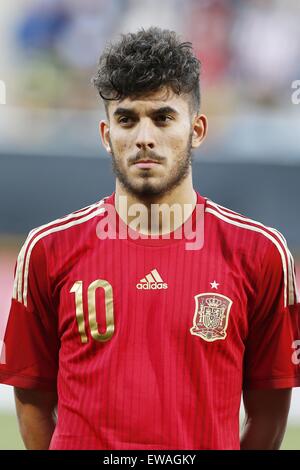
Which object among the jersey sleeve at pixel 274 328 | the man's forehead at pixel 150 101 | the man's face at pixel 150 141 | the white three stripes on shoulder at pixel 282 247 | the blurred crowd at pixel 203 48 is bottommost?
the jersey sleeve at pixel 274 328

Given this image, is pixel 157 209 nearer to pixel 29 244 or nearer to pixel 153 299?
pixel 153 299

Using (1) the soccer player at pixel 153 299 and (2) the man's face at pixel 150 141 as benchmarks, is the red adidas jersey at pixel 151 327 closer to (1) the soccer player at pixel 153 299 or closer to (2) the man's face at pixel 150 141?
(1) the soccer player at pixel 153 299

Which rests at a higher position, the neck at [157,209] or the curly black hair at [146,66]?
the curly black hair at [146,66]

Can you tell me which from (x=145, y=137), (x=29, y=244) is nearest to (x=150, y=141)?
(x=145, y=137)

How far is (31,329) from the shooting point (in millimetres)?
3076

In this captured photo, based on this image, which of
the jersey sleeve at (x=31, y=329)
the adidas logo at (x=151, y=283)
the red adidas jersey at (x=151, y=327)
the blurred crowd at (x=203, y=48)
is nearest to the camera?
the red adidas jersey at (x=151, y=327)

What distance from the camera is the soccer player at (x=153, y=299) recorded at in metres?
2.79

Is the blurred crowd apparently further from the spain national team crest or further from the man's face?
the spain national team crest

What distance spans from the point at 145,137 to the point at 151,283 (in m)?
0.46

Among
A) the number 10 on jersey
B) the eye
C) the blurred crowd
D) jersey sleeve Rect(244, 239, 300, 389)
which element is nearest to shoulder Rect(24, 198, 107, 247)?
the number 10 on jersey

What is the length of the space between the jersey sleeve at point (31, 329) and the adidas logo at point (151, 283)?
32 cm

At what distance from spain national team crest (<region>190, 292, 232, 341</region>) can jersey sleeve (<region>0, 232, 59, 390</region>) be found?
1.64 ft

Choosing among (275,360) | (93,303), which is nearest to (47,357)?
(93,303)

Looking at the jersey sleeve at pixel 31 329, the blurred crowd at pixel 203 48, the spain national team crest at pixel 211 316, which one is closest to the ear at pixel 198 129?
the spain national team crest at pixel 211 316
